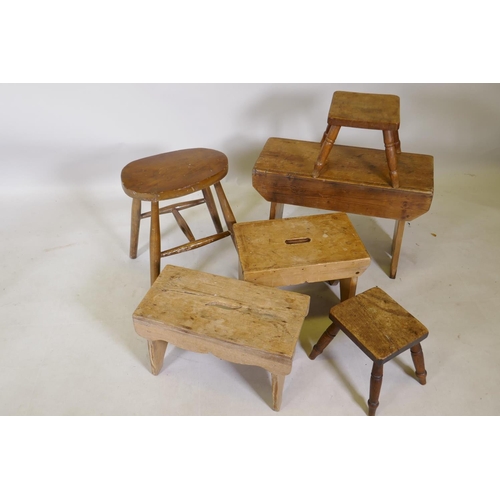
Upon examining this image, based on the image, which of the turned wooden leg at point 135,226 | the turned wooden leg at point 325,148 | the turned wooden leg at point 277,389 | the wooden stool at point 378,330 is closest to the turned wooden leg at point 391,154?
the turned wooden leg at point 325,148

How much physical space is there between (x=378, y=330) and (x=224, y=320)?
0.65 m

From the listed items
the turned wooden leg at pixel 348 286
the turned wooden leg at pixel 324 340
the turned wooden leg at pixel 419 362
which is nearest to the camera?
the turned wooden leg at pixel 419 362

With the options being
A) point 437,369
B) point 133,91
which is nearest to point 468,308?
point 437,369

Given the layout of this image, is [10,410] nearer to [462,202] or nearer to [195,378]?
[195,378]

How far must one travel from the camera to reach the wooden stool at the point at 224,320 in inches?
71.9

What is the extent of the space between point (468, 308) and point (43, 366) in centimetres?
221

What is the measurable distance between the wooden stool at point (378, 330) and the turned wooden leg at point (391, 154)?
2.21ft

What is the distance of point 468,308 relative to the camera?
8.17 ft

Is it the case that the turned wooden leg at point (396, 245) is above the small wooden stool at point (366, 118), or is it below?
below

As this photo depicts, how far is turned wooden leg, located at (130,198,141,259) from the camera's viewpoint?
8.52 feet

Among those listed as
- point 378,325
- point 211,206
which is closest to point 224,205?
point 211,206

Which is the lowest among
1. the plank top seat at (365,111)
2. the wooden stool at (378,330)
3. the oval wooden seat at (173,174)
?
the wooden stool at (378,330)

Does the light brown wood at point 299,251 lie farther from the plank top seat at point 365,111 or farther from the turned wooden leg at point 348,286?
the plank top seat at point 365,111

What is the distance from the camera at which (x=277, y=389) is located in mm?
1910
